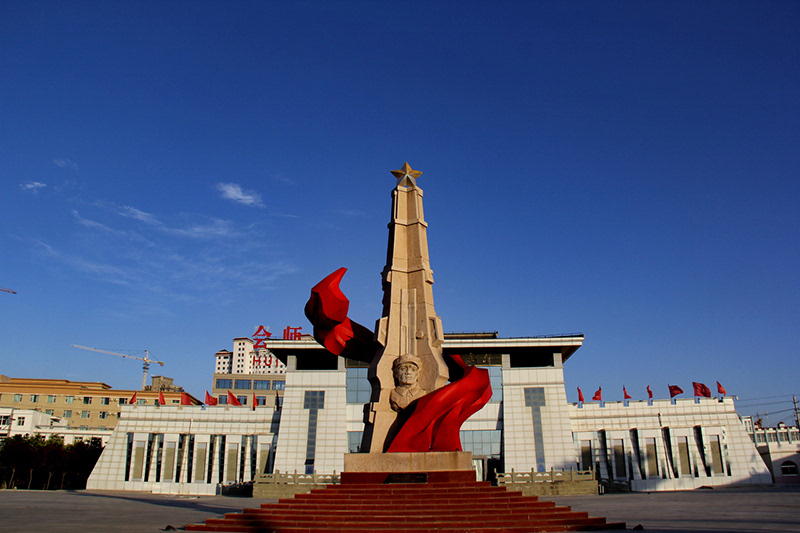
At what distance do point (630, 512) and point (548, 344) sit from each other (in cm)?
2069

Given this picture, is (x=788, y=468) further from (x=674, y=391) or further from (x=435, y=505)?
(x=435, y=505)

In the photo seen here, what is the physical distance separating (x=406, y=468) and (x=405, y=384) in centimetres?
229

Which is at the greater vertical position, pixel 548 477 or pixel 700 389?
pixel 700 389

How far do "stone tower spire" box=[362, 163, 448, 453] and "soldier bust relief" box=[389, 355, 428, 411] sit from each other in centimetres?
8

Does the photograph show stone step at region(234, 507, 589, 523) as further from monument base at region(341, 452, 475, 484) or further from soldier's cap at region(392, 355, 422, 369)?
soldier's cap at region(392, 355, 422, 369)

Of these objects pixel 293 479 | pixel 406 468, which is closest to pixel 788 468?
pixel 293 479

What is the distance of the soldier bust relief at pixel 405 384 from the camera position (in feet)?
48.6

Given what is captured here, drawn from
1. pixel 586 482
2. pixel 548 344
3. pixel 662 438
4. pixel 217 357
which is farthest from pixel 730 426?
pixel 217 357

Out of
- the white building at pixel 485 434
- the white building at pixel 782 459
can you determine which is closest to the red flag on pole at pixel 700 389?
the white building at pixel 485 434

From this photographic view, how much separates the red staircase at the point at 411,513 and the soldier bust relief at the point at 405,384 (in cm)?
252

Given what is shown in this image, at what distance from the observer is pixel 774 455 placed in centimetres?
4325

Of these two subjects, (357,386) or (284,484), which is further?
(357,386)

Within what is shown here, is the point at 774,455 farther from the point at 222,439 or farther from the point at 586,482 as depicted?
the point at 222,439

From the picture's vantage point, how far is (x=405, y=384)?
49.2 feet
